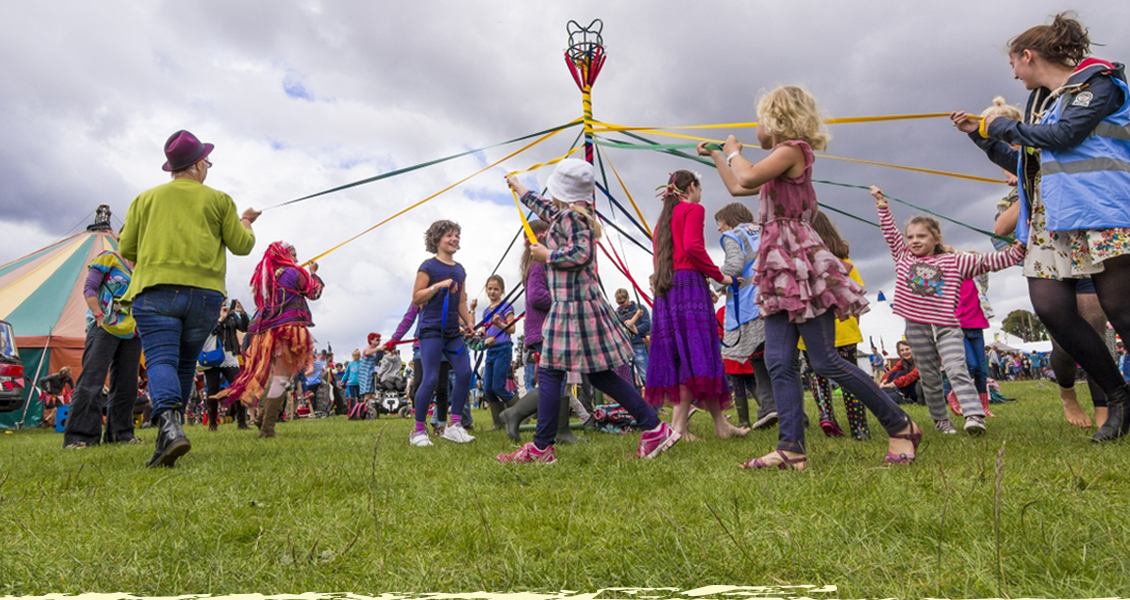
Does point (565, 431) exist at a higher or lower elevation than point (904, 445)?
higher

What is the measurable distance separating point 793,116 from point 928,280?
7.63 ft

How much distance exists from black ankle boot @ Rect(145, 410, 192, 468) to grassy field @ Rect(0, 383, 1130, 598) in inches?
9.9

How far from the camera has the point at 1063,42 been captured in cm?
316

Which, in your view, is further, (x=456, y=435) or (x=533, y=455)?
(x=456, y=435)

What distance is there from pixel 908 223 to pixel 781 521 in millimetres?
3932

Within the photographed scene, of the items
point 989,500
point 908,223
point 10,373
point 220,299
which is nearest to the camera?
point 989,500

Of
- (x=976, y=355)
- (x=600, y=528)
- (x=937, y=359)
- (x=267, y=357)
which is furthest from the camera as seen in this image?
(x=976, y=355)

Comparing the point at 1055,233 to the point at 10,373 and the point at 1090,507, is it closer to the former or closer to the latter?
the point at 1090,507

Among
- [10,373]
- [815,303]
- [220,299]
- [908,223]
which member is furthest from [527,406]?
[10,373]

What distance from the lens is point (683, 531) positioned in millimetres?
1778


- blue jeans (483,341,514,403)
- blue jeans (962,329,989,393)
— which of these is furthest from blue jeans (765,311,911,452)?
blue jeans (962,329,989,393)

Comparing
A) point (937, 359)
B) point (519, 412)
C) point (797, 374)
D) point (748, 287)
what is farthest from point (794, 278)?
point (519, 412)

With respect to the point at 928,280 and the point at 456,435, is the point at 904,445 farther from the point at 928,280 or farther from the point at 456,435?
the point at 456,435

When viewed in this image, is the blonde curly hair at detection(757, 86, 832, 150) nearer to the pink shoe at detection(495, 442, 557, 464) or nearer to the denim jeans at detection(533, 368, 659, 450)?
the denim jeans at detection(533, 368, 659, 450)
